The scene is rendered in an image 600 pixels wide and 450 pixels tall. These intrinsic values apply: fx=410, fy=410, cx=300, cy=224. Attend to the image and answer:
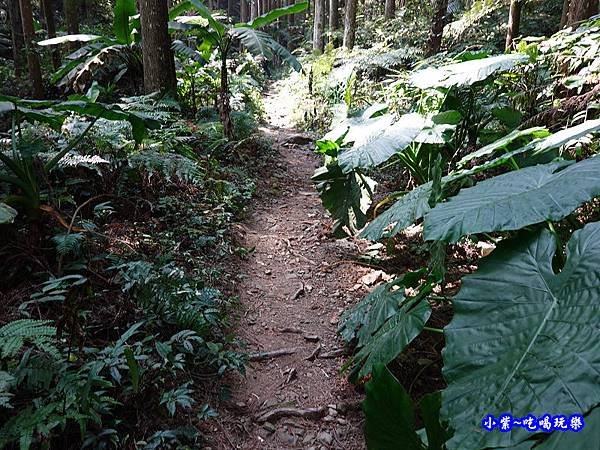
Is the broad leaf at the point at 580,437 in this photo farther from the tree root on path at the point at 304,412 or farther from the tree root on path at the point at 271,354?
the tree root on path at the point at 271,354

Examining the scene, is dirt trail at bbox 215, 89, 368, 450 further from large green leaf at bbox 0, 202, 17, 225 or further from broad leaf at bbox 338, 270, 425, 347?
large green leaf at bbox 0, 202, 17, 225

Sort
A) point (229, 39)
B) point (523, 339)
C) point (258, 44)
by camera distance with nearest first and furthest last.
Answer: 1. point (523, 339)
2. point (258, 44)
3. point (229, 39)

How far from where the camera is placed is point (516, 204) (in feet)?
4.93

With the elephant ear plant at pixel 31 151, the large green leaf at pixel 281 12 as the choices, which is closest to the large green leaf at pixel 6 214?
the elephant ear plant at pixel 31 151

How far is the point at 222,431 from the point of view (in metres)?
2.13

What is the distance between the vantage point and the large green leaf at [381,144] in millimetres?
3302

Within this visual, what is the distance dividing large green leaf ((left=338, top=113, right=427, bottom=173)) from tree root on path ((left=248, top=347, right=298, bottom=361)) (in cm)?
142

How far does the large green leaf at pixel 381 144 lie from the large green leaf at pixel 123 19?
13.7 ft

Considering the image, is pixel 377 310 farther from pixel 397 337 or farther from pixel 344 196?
pixel 344 196

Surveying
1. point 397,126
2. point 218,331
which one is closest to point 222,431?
point 218,331

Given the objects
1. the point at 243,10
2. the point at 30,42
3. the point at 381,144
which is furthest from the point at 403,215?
the point at 243,10

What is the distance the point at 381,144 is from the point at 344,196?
32.5 inches

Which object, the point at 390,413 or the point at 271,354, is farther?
the point at 271,354

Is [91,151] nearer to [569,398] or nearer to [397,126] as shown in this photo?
[397,126]
